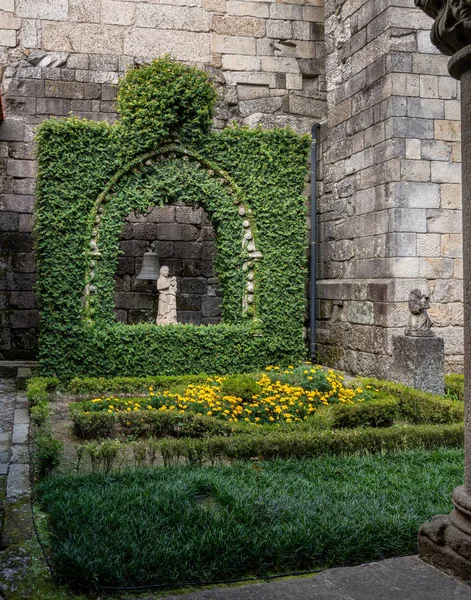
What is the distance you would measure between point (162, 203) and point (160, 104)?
141 centimetres

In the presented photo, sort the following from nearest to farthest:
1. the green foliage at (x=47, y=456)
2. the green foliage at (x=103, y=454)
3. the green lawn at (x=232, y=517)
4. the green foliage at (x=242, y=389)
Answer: the green lawn at (x=232, y=517)
the green foliage at (x=47, y=456)
the green foliage at (x=103, y=454)
the green foliage at (x=242, y=389)

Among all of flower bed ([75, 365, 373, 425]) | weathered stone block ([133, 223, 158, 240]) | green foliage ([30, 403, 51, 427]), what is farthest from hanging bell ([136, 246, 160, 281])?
green foliage ([30, 403, 51, 427])

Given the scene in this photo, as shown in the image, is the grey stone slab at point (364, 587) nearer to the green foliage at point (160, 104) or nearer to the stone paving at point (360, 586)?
the stone paving at point (360, 586)

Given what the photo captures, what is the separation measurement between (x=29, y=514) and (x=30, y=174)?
792 centimetres

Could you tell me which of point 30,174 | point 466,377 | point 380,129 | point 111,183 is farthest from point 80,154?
point 466,377

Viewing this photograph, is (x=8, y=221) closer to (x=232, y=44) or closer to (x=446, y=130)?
(x=232, y=44)

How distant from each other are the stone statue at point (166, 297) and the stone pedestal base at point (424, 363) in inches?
149

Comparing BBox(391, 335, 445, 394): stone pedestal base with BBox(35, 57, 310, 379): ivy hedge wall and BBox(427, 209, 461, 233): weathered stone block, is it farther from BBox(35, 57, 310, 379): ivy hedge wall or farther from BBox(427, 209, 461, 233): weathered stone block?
BBox(35, 57, 310, 379): ivy hedge wall

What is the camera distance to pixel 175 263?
11656 millimetres

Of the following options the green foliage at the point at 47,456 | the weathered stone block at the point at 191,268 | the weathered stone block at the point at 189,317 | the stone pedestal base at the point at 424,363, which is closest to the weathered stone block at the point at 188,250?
the weathered stone block at the point at 191,268

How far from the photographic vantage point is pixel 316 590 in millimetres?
2934

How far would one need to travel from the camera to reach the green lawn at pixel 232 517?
3.31 m

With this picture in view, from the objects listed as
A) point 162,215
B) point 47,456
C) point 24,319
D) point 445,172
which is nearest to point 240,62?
point 162,215

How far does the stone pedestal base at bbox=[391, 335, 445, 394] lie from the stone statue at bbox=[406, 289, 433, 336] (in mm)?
97
